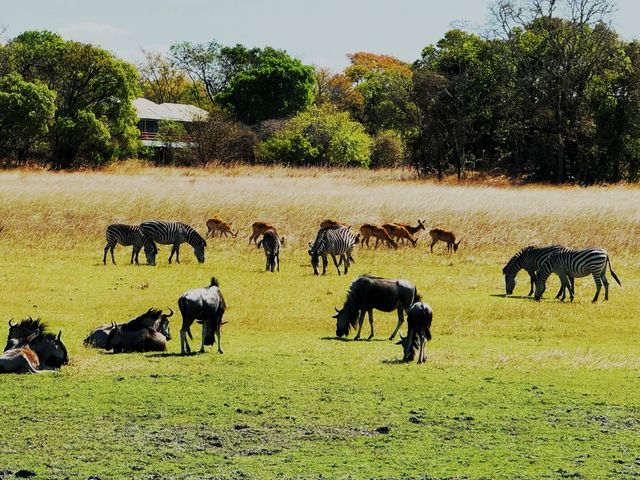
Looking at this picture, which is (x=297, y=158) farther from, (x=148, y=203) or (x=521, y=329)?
(x=521, y=329)

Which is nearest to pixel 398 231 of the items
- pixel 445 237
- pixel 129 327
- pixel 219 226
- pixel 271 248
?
pixel 445 237

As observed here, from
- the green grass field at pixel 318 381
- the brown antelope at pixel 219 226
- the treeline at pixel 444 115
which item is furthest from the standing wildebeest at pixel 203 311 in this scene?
the treeline at pixel 444 115

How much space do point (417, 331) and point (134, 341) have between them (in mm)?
4345

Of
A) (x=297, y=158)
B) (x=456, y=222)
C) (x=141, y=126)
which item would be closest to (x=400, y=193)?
(x=456, y=222)

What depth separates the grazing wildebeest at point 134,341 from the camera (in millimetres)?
16656

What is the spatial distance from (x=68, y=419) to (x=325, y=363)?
4640 millimetres

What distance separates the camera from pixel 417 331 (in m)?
15.7

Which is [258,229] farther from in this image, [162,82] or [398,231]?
[162,82]

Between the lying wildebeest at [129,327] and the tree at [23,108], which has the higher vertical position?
the tree at [23,108]

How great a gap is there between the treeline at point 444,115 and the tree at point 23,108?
8 cm

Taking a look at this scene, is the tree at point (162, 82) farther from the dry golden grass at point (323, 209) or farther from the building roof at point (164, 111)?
the dry golden grass at point (323, 209)

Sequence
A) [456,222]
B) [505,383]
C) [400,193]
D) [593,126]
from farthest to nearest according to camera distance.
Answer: [593,126] → [400,193] → [456,222] → [505,383]

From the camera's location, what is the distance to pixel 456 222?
37.0 m

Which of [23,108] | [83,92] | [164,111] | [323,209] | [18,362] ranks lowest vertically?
[18,362]
